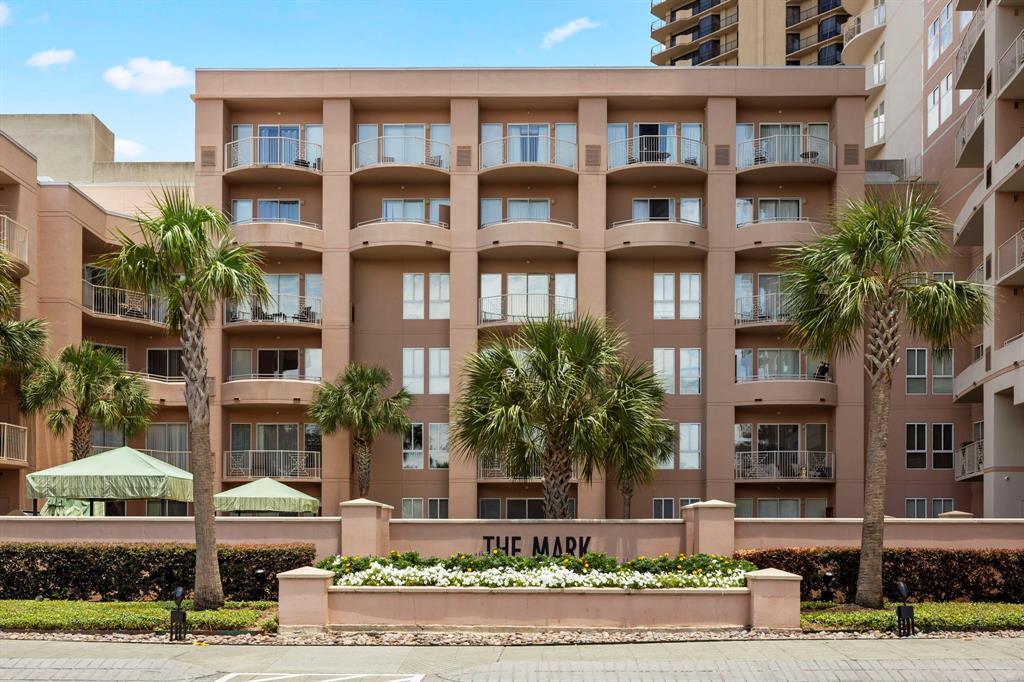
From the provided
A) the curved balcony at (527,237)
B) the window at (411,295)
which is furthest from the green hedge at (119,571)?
the window at (411,295)

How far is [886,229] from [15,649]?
17154mm

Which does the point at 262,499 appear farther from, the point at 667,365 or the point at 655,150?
the point at 655,150

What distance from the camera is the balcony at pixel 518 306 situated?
4566cm

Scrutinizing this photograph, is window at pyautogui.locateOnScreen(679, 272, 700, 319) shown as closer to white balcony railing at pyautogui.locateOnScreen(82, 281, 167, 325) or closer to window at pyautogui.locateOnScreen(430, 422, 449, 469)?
window at pyautogui.locateOnScreen(430, 422, 449, 469)

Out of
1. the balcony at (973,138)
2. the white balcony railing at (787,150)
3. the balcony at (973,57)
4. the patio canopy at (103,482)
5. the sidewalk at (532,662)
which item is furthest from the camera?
the white balcony railing at (787,150)

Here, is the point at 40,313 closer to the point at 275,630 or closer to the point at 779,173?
the point at 275,630

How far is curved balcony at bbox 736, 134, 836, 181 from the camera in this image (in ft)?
151

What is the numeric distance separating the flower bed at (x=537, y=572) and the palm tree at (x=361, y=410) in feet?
64.1

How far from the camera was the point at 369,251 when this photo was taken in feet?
A: 151

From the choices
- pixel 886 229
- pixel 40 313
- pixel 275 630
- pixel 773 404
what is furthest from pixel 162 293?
pixel 773 404

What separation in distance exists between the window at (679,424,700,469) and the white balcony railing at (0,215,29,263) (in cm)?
2464

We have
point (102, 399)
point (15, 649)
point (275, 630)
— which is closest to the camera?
point (15, 649)

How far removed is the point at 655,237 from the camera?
44906mm

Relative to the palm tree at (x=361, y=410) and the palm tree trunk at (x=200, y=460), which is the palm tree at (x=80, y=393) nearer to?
the palm tree at (x=361, y=410)
